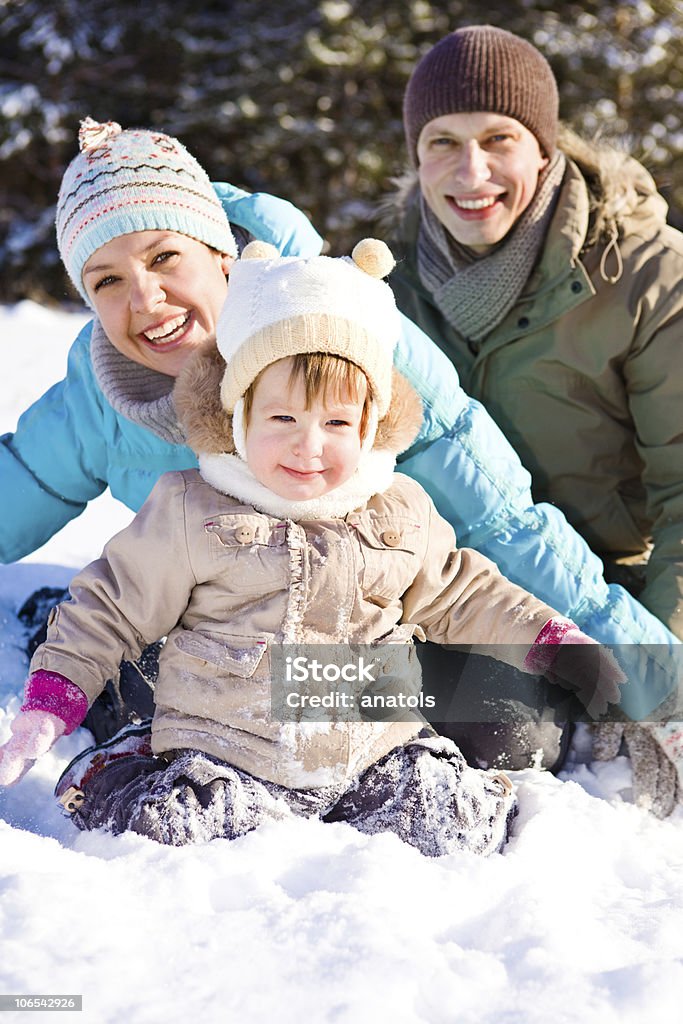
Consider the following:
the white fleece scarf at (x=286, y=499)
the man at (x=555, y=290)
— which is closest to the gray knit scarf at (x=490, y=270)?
the man at (x=555, y=290)

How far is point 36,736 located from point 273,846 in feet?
1.31

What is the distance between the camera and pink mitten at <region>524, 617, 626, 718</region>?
1.96 m

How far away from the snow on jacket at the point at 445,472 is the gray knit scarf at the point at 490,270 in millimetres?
428

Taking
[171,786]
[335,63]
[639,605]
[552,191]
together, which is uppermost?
[552,191]

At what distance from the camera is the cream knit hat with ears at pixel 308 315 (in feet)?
5.98

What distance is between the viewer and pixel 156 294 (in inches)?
86.0

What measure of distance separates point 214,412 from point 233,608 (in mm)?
326

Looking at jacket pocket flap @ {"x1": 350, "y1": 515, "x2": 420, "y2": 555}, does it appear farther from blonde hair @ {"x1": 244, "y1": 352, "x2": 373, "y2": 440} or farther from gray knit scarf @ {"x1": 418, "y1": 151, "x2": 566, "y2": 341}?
gray knit scarf @ {"x1": 418, "y1": 151, "x2": 566, "y2": 341}

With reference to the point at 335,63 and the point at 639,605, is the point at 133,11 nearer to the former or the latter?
the point at 335,63

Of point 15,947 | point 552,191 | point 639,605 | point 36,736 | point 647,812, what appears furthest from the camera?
point 552,191

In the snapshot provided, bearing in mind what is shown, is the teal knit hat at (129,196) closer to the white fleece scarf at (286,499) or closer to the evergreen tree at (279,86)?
the white fleece scarf at (286,499)

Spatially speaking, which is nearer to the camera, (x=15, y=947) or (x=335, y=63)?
(x=15, y=947)

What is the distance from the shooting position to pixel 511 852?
183 centimetres

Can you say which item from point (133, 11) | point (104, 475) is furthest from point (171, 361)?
point (133, 11)
